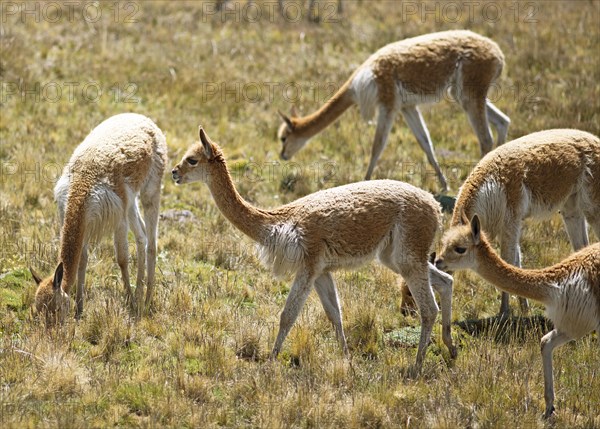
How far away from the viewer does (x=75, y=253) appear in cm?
692

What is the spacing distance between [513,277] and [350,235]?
54.0 inches

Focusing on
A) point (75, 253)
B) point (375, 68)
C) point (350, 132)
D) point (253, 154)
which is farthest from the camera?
point (350, 132)

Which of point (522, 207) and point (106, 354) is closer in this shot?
point (106, 354)

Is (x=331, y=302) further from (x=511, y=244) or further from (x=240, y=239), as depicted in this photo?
(x=240, y=239)

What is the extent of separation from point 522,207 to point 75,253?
4.21 meters

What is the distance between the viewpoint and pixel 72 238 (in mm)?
6957

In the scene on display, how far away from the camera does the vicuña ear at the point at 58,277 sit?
21.3 ft

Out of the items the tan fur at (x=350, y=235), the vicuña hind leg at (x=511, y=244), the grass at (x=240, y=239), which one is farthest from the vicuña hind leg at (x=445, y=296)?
the vicuña hind leg at (x=511, y=244)

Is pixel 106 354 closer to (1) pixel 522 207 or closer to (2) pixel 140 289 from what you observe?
(2) pixel 140 289

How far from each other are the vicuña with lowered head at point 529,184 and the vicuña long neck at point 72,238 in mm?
3410

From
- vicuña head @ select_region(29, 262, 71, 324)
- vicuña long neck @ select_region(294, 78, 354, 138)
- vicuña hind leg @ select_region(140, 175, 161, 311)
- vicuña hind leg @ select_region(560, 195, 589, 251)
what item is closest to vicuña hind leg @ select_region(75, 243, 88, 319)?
vicuña hind leg @ select_region(140, 175, 161, 311)

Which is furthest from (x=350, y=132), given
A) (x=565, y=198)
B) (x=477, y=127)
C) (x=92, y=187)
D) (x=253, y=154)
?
(x=92, y=187)

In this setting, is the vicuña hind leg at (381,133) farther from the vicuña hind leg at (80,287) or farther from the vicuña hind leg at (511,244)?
the vicuña hind leg at (80,287)

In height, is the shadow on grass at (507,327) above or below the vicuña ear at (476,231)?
below
